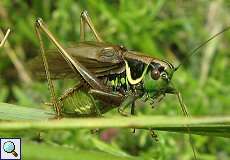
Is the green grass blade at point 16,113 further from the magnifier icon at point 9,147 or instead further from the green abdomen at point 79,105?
the green abdomen at point 79,105

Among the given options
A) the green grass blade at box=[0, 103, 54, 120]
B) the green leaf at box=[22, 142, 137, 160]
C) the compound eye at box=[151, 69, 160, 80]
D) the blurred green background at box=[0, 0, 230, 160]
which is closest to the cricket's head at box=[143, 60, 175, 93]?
the compound eye at box=[151, 69, 160, 80]

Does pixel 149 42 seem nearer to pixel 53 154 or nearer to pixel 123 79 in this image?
pixel 123 79

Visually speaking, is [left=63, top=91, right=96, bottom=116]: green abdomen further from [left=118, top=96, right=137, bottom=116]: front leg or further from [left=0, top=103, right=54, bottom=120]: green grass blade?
[left=0, top=103, right=54, bottom=120]: green grass blade

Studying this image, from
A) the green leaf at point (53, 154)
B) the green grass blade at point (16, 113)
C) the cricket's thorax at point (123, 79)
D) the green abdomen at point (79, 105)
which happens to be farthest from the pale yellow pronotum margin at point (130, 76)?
the green leaf at point (53, 154)

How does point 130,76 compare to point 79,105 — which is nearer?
point 79,105

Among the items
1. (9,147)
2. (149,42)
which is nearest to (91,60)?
(9,147)
